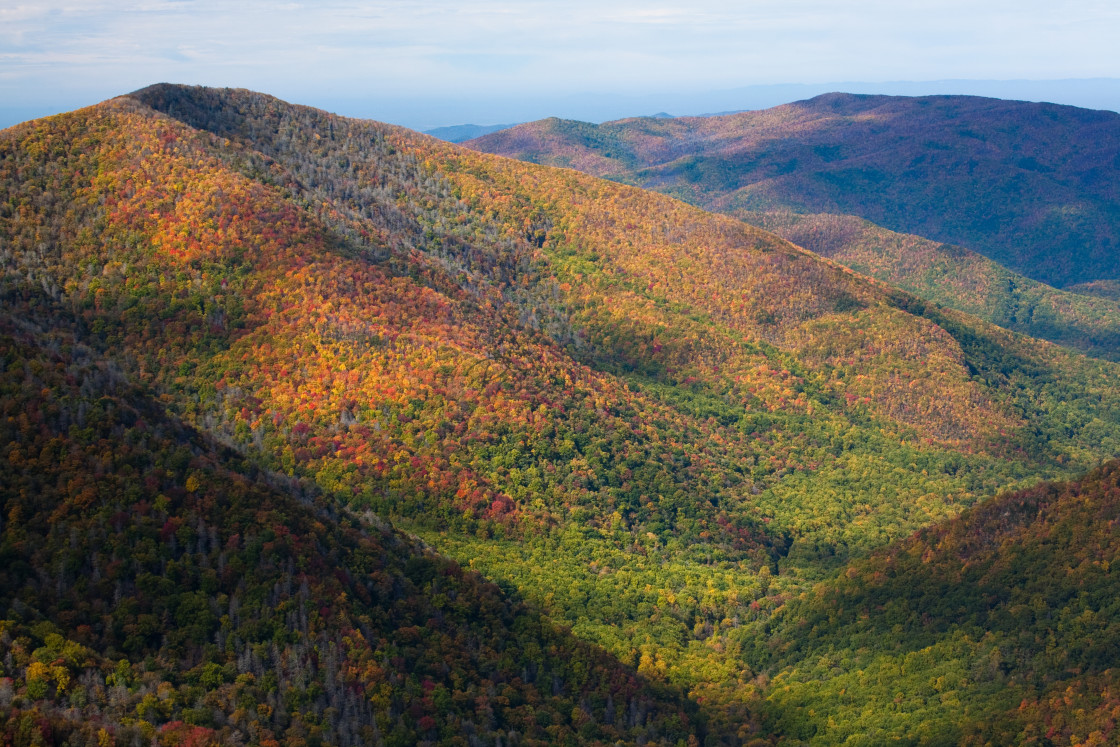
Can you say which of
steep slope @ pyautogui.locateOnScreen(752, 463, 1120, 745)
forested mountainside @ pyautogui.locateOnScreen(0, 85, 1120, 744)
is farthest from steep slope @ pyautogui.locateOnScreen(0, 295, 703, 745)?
steep slope @ pyautogui.locateOnScreen(752, 463, 1120, 745)

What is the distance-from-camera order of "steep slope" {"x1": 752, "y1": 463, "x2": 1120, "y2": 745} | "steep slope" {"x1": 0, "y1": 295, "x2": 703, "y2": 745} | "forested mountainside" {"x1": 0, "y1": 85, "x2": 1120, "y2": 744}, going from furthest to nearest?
1. "forested mountainside" {"x1": 0, "y1": 85, "x2": 1120, "y2": 744}
2. "steep slope" {"x1": 752, "y1": 463, "x2": 1120, "y2": 745}
3. "steep slope" {"x1": 0, "y1": 295, "x2": 703, "y2": 745}

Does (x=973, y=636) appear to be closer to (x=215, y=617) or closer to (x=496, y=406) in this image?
(x=496, y=406)

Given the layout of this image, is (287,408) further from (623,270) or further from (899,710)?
(623,270)

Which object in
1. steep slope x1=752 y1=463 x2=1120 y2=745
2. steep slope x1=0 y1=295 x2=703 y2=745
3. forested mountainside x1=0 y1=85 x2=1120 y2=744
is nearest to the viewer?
steep slope x1=0 y1=295 x2=703 y2=745

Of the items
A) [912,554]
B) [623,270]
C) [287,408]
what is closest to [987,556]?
[912,554]

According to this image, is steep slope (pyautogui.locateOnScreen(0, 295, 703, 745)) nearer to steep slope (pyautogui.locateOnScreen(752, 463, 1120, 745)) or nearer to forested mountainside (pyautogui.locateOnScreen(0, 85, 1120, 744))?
forested mountainside (pyautogui.locateOnScreen(0, 85, 1120, 744))

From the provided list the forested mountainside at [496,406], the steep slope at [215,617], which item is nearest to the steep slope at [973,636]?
the forested mountainside at [496,406]
